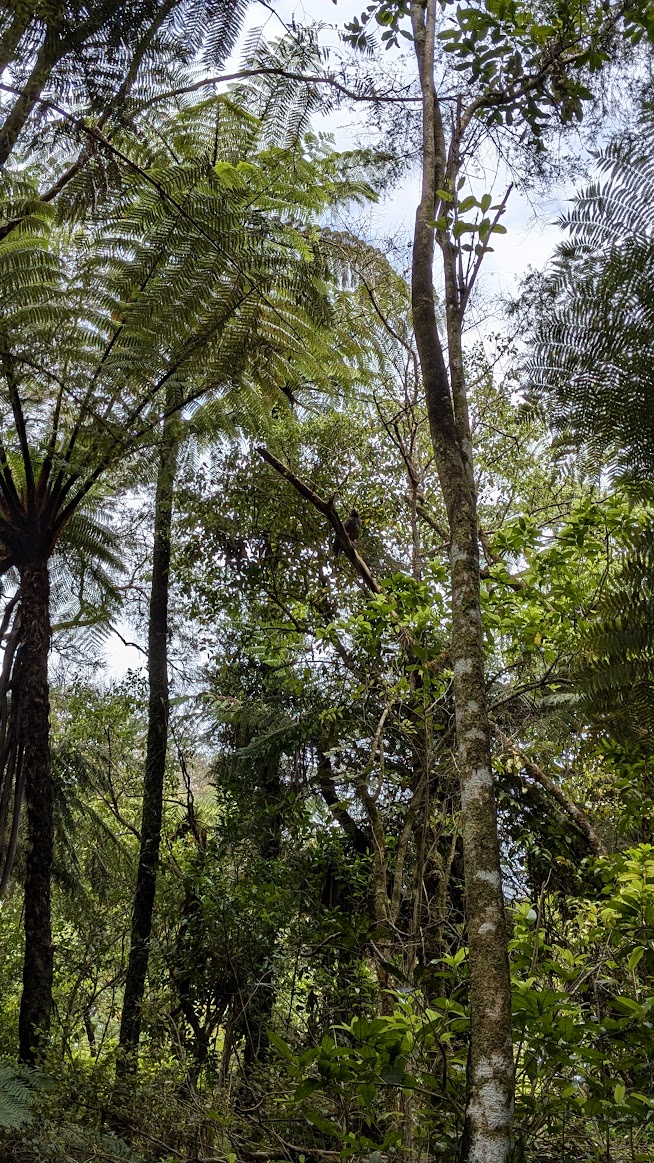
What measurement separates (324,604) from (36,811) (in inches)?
101

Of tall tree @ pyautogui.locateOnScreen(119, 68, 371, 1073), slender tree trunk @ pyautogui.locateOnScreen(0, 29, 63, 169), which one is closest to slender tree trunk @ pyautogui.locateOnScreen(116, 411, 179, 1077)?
tall tree @ pyautogui.locateOnScreen(119, 68, 371, 1073)

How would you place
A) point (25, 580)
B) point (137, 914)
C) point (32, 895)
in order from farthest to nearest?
point (137, 914) < point (25, 580) < point (32, 895)

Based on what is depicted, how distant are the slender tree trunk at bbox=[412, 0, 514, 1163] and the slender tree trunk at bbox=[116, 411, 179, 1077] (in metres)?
2.76

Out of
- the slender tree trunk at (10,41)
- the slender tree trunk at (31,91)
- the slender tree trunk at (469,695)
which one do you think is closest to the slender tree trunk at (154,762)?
the slender tree trunk at (31,91)

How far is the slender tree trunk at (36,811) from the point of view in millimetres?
4848

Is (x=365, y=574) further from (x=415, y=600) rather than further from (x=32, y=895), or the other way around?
(x=32, y=895)

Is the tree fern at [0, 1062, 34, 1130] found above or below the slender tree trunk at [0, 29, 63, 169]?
below

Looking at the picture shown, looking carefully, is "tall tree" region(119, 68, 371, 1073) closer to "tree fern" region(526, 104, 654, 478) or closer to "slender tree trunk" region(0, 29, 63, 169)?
"slender tree trunk" region(0, 29, 63, 169)

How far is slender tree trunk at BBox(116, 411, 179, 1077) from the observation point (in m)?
5.99

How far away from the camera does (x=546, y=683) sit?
11.8 feet

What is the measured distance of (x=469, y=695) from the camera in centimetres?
262

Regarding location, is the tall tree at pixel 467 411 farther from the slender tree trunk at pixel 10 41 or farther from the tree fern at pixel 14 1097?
the tree fern at pixel 14 1097

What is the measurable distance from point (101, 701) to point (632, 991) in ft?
21.2

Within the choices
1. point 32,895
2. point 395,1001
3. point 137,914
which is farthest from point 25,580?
point 395,1001
